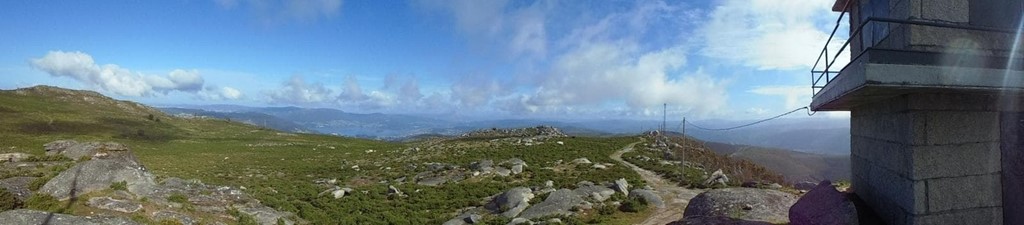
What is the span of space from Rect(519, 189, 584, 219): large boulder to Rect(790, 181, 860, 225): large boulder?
41.4ft

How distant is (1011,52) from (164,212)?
2439 centimetres

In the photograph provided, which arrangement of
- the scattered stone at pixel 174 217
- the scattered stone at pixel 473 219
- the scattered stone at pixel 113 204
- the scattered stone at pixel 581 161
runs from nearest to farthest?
the scattered stone at pixel 113 204 < the scattered stone at pixel 174 217 < the scattered stone at pixel 473 219 < the scattered stone at pixel 581 161

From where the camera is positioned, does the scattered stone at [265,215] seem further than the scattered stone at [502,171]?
No

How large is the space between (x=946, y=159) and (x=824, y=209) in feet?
9.18

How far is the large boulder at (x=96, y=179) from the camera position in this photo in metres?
18.8

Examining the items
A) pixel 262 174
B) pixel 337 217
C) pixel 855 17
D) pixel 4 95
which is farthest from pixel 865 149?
pixel 4 95

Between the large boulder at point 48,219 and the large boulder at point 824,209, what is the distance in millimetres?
19694

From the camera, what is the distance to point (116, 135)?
263 feet

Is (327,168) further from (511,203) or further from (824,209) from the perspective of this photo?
(824,209)

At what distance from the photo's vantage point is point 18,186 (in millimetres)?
18969

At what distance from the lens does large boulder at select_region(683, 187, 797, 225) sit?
1349 cm

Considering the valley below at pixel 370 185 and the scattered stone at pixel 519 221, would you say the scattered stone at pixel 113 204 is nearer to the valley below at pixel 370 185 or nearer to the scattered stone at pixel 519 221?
the valley below at pixel 370 185

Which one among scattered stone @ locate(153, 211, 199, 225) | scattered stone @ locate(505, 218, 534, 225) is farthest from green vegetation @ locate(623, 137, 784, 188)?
scattered stone @ locate(153, 211, 199, 225)

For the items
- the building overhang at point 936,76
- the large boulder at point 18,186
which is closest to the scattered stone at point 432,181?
the large boulder at point 18,186
